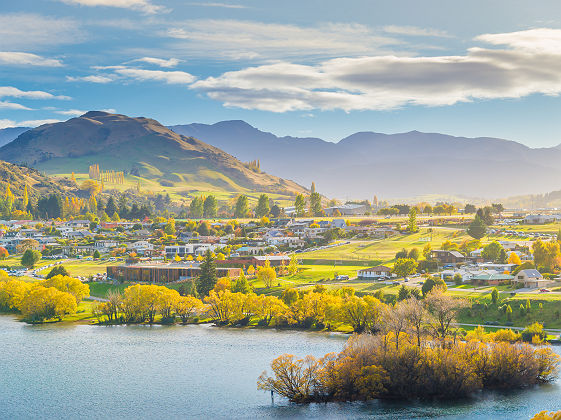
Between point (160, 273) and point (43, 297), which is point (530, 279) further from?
point (43, 297)

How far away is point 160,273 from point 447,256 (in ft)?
174

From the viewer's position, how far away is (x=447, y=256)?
12238 cm

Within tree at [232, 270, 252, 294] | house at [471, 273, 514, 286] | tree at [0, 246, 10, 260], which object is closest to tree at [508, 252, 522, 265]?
house at [471, 273, 514, 286]

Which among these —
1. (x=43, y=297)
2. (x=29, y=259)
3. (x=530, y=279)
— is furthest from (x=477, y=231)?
(x=29, y=259)

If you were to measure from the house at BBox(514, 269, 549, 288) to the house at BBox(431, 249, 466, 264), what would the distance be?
2478 cm

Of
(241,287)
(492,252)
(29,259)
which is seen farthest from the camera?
(29,259)

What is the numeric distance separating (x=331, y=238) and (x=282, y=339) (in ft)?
273

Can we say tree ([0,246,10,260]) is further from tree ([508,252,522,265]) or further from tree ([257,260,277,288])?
tree ([508,252,522,265])

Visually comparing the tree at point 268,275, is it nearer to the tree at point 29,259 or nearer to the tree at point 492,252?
the tree at point 492,252

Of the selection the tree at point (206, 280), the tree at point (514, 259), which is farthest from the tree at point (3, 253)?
the tree at point (514, 259)

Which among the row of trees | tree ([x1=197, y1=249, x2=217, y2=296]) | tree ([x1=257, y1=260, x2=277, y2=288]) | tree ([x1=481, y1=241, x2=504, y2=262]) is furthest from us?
tree ([x1=481, y1=241, x2=504, y2=262])

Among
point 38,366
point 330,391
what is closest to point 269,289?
point 38,366

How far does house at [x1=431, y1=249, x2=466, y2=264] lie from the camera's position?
121188 mm

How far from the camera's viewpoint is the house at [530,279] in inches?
3738
